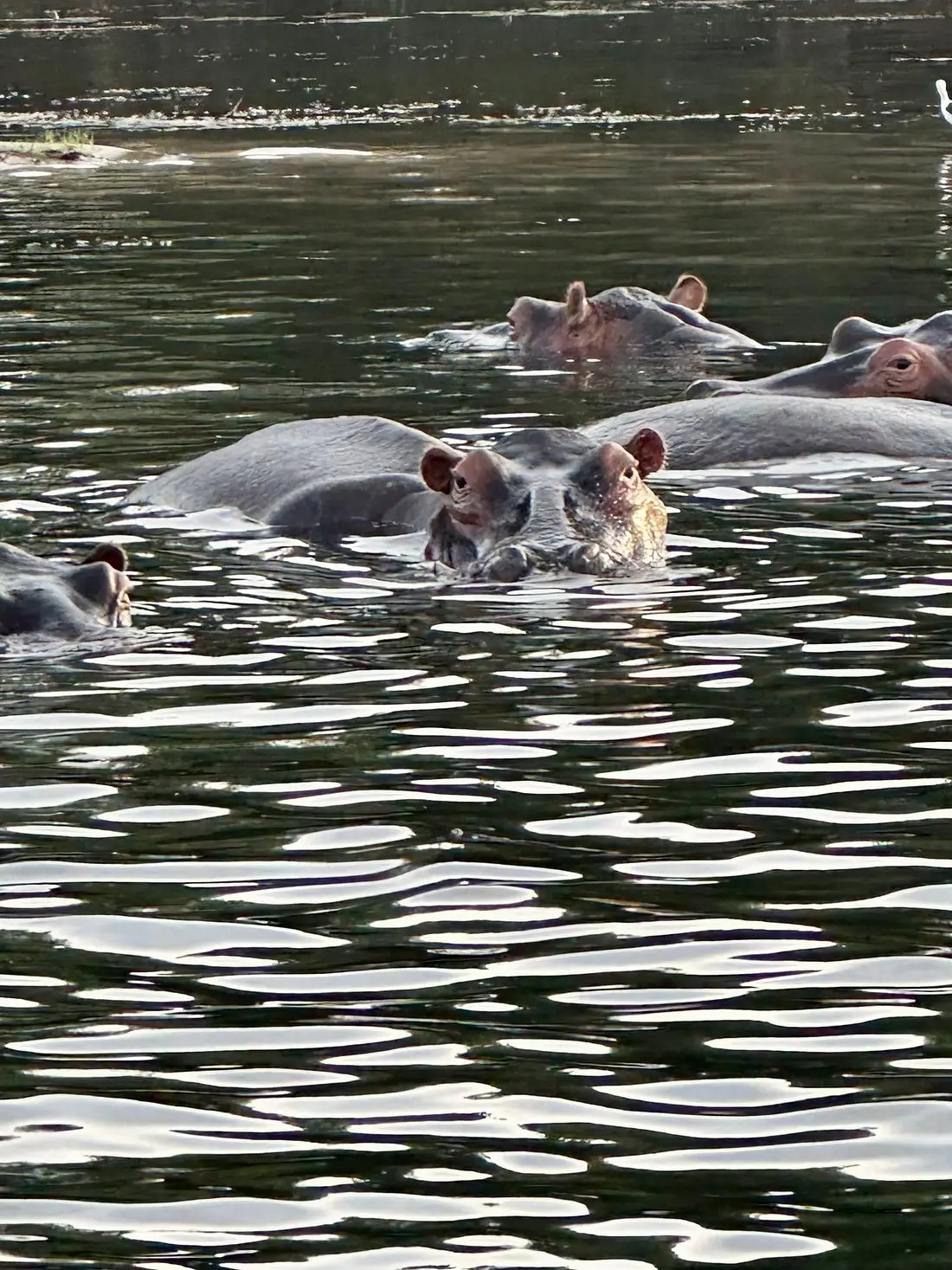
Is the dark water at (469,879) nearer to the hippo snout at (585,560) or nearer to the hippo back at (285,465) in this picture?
the hippo snout at (585,560)

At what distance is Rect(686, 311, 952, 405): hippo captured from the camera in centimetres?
1369

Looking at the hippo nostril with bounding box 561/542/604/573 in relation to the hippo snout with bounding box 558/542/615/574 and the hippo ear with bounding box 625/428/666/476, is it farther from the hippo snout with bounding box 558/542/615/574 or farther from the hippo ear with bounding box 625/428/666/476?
the hippo ear with bounding box 625/428/666/476

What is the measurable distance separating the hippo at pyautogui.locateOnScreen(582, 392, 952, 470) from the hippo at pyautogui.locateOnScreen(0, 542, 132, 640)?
3856mm

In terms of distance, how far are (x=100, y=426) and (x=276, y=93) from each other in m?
30.0

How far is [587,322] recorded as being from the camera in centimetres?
1803

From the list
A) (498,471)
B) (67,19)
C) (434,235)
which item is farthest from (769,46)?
(498,471)

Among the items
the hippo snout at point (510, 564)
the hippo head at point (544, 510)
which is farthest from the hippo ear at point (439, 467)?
the hippo snout at point (510, 564)

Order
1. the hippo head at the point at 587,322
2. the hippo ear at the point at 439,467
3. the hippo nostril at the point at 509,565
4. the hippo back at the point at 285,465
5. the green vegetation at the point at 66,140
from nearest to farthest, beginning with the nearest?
the hippo nostril at the point at 509,565 → the hippo ear at the point at 439,467 → the hippo back at the point at 285,465 → the hippo head at the point at 587,322 → the green vegetation at the point at 66,140

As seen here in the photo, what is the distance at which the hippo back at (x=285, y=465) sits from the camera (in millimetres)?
11664

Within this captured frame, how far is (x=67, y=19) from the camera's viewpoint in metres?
62.7

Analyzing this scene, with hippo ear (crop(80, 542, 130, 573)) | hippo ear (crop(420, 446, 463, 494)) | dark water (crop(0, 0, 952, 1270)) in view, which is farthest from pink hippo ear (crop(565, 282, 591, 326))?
hippo ear (crop(80, 542, 130, 573))

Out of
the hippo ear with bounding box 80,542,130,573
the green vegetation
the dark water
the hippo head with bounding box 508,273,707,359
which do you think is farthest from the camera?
the green vegetation

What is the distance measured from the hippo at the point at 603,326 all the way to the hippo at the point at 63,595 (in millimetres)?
8878

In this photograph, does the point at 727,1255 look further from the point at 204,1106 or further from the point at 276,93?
the point at 276,93
